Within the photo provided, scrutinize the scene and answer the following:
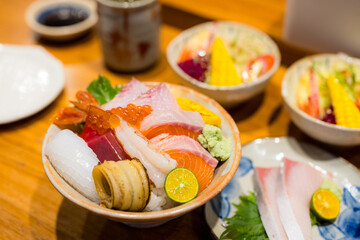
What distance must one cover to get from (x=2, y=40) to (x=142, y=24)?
3.71 ft

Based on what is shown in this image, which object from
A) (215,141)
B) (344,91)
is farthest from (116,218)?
(344,91)

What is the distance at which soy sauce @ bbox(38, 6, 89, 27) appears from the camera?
2.22 metres

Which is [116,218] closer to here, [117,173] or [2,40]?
[117,173]

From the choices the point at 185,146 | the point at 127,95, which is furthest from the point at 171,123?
the point at 127,95

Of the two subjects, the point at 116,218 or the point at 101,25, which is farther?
the point at 101,25

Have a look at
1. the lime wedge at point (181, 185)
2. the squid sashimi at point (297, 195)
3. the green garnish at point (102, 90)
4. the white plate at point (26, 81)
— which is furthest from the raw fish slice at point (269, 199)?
the white plate at point (26, 81)

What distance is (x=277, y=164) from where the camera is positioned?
4.58 feet

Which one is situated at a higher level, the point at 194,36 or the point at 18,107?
the point at 194,36

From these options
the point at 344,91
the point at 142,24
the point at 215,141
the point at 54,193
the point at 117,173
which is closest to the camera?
the point at 117,173

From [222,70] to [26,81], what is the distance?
1081 mm

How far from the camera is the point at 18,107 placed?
165cm

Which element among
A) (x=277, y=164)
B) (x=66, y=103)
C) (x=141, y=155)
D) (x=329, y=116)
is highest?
(x=141, y=155)

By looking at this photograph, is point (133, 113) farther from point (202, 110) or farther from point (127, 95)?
point (202, 110)

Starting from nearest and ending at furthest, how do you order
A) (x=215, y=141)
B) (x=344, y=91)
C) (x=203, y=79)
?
(x=215, y=141) → (x=344, y=91) → (x=203, y=79)
